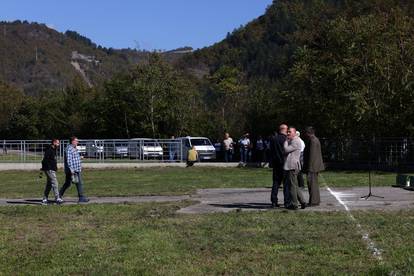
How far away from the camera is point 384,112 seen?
3247 centimetres

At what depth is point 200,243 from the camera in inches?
402

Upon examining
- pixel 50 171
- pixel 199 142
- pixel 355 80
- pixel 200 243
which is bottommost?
pixel 200 243

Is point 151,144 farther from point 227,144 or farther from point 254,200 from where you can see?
point 254,200

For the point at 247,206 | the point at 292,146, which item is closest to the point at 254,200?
the point at 247,206

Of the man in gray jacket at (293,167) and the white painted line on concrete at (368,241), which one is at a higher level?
the man in gray jacket at (293,167)

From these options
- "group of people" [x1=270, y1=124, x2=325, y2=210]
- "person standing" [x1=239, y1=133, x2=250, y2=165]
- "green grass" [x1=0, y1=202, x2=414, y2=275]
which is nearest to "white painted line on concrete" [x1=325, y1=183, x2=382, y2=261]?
"green grass" [x1=0, y1=202, x2=414, y2=275]

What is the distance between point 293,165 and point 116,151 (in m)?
25.8

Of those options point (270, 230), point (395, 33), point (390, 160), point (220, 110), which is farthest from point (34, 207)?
point (220, 110)

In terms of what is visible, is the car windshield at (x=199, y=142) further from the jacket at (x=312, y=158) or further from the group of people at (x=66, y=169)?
the jacket at (x=312, y=158)

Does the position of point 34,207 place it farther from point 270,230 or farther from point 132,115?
point 132,115

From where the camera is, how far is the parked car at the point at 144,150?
38.9 meters

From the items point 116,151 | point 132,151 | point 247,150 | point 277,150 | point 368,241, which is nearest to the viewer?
point 368,241

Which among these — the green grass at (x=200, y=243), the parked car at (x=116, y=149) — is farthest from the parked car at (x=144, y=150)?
the green grass at (x=200, y=243)

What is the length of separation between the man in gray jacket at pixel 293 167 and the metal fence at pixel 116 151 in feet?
78.7
